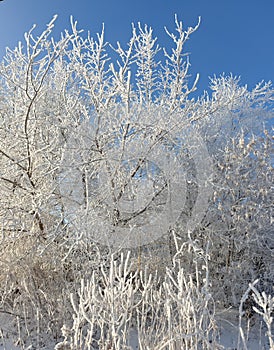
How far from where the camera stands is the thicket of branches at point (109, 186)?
4.48 meters

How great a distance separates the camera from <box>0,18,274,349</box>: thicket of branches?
14.7 feet

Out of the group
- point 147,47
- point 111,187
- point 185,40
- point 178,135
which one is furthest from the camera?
point 178,135

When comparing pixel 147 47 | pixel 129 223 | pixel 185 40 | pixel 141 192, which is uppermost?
pixel 147 47

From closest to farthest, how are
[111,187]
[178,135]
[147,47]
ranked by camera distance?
[111,187], [147,47], [178,135]

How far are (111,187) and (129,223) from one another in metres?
0.75

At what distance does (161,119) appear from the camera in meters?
4.80

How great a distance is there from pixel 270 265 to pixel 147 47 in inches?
148

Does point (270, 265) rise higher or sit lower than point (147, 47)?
lower

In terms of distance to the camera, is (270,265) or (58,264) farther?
(270,265)

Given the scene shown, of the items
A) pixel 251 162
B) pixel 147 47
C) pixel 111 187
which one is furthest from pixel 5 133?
pixel 251 162

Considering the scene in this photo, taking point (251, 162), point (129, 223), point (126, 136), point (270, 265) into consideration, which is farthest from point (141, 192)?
point (270, 265)

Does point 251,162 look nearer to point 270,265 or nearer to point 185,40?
point 270,265

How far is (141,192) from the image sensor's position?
17.7 ft

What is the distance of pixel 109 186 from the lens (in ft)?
15.9
